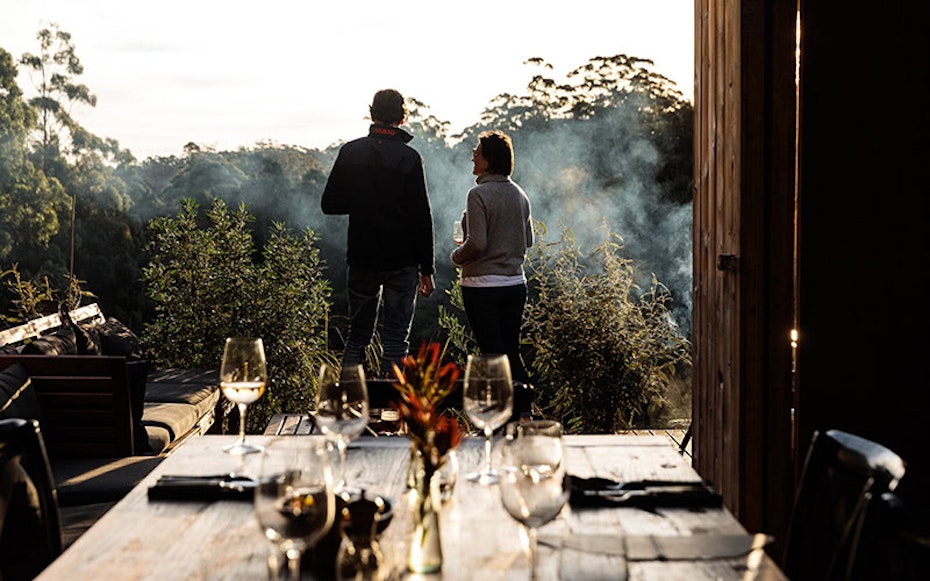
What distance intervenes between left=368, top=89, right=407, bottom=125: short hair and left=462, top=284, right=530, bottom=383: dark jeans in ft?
2.96

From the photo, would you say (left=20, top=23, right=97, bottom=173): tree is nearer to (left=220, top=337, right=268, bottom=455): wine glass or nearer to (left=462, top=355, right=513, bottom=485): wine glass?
(left=220, top=337, right=268, bottom=455): wine glass

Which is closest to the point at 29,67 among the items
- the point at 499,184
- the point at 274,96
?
the point at 274,96

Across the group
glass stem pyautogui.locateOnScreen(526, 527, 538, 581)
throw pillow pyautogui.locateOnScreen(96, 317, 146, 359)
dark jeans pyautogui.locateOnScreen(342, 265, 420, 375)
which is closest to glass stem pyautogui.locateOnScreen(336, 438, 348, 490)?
glass stem pyautogui.locateOnScreen(526, 527, 538, 581)

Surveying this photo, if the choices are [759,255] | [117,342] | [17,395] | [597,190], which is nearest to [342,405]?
[759,255]

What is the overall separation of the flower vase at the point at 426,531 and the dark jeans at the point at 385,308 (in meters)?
3.99

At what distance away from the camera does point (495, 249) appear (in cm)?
528

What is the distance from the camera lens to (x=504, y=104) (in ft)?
27.7

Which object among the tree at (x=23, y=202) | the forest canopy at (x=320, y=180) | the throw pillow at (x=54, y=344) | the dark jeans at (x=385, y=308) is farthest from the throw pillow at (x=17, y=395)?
the tree at (x=23, y=202)

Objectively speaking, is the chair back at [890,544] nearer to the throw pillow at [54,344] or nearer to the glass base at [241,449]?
the glass base at [241,449]

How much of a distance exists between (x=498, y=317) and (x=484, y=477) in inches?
130

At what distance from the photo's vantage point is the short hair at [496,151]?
17.1 feet

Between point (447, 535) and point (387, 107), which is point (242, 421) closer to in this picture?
point (447, 535)

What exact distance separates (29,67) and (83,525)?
535 cm

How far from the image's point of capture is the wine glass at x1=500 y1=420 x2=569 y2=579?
1.47m
